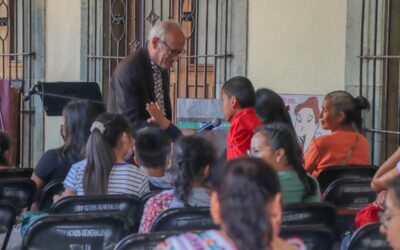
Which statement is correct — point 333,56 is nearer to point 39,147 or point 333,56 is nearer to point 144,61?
point 144,61

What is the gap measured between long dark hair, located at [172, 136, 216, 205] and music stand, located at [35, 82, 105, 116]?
4210 mm

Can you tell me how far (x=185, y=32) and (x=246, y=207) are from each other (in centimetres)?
753

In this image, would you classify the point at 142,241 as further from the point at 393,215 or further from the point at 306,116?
the point at 306,116

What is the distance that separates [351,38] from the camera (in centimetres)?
791

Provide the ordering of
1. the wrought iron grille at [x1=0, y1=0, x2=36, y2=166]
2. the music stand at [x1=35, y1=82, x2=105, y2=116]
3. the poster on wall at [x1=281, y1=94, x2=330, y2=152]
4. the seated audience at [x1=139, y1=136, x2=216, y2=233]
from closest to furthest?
the seated audience at [x1=139, y1=136, x2=216, y2=233] → the poster on wall at [x1=281, y1=94, x2=330, y2=152] → the music stand at [x1=35, y1=82, x2=105, y2=116] → the wrought iron grille at [x1=0, y1=0, x2=36, y2=166]

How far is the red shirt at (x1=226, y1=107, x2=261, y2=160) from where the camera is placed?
19.0 ft

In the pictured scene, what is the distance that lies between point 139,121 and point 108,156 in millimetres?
1149

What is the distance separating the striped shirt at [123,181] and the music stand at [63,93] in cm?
352

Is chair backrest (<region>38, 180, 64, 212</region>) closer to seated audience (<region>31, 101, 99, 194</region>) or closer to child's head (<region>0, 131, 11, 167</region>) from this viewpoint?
seated audience (<region>31, 101, 99, 194</region>)

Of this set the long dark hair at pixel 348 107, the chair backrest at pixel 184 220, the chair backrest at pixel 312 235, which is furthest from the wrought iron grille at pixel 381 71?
the chair backrest at pixel 312 235

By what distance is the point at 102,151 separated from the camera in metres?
4.68

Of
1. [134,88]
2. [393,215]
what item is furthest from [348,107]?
[393,215]

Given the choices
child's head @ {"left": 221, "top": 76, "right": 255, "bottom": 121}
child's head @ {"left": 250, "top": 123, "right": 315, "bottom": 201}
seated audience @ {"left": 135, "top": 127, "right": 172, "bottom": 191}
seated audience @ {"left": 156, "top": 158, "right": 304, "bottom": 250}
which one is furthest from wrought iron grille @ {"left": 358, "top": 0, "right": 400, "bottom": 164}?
seated audience @ {"left": 156, "top": 158, "right": 304, "bottom": 250}

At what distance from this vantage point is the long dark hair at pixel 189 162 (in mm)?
4000
